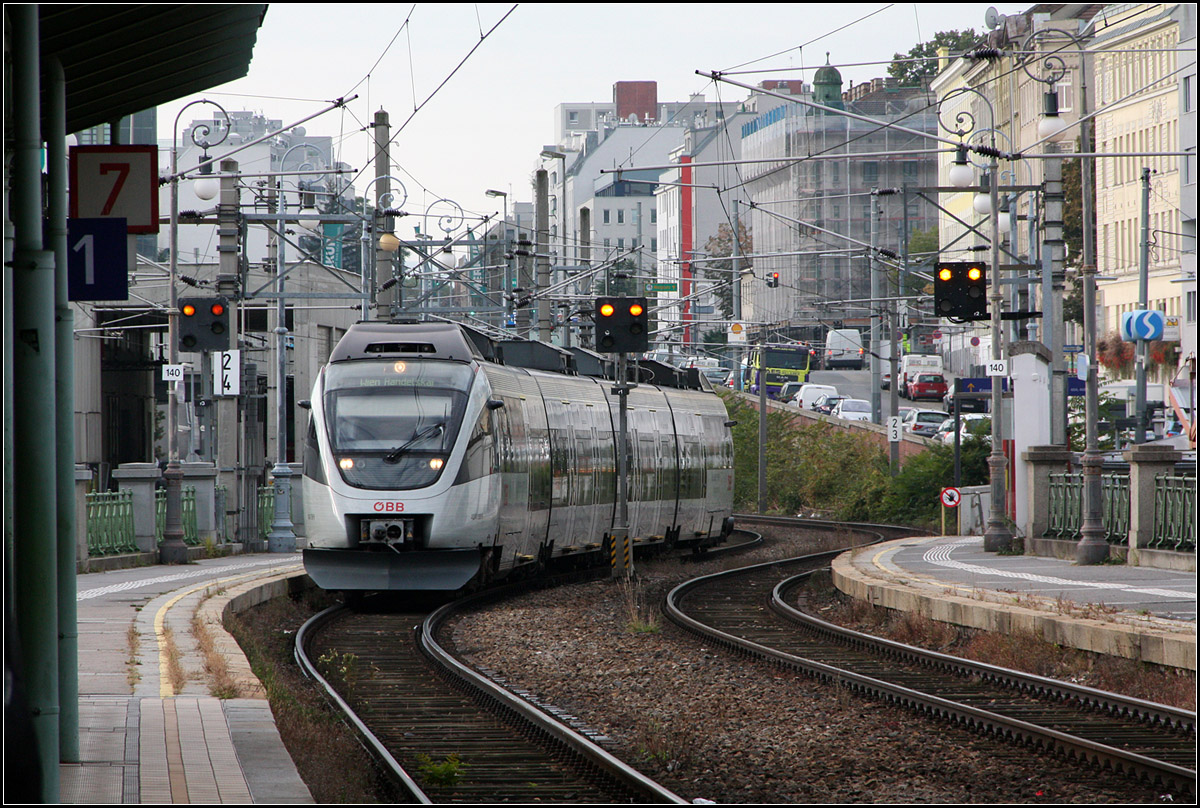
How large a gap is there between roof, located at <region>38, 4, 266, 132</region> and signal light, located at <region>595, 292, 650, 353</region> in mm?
11308

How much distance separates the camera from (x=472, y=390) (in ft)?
64.4

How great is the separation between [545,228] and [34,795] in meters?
30.9

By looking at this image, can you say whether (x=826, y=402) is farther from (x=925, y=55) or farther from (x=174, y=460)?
(x=174, y=460)

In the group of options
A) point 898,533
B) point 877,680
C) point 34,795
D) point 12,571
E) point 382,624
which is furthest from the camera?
point 898,533

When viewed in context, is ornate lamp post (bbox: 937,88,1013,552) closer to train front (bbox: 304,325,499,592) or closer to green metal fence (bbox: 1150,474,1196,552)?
green metal fence (bbox: 1150,474,1196,552)

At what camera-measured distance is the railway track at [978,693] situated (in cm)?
1020

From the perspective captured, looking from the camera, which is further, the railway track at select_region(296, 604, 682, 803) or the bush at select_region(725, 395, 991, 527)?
the bush at select_region(725, 395, 991, 527)

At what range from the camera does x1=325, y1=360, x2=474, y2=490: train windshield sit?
19.2 meters

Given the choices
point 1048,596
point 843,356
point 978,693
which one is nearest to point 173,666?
point 978,693

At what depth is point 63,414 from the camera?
839cm

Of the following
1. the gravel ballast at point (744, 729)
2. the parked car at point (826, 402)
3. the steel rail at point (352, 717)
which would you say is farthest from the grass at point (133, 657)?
the parked car at point (826, 402)

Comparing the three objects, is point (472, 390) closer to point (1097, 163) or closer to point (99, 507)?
point (99, 507)

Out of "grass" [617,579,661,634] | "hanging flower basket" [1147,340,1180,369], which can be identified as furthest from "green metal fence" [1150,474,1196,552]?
"hanging flower basket" [1147,340,1180,369]

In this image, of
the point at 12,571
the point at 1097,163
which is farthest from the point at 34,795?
the point at 1097,163
